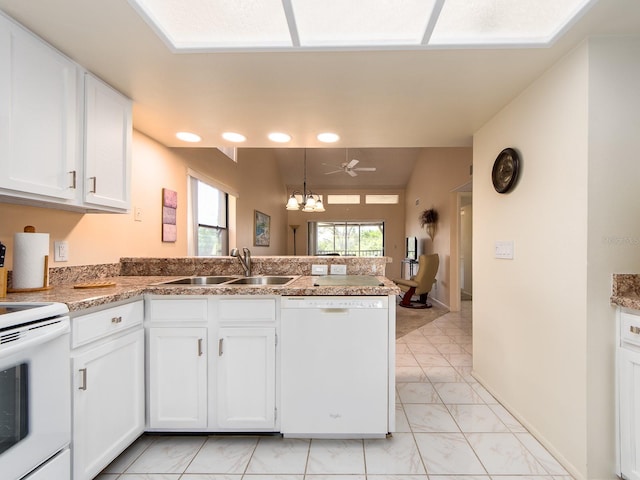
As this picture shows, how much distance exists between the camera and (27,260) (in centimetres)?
152

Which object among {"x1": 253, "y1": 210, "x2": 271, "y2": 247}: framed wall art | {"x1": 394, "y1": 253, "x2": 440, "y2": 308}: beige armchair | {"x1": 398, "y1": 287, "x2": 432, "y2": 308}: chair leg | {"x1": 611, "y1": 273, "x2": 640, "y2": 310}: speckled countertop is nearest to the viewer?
{"x1": 611, "y1": 273, "x2": 640, "y2": 310}: speckled countertop

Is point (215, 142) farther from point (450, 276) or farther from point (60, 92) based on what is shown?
point (450, 276)

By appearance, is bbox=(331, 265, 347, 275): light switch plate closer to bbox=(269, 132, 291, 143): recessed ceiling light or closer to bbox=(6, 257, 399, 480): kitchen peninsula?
bbox=(6, 257, 399, 480): kitchen peninsula

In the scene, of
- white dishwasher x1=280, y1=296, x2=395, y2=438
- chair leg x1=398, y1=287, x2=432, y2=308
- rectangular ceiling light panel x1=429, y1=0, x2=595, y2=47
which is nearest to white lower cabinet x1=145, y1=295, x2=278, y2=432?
white dishwasher x1=280, y1=296, x2=395, y2=438

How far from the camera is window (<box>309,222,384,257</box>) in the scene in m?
9.20

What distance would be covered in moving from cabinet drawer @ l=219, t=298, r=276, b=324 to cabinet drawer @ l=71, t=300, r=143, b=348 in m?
0.45

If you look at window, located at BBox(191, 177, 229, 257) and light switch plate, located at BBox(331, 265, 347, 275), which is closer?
light switch plate, located at BBox(331, 265, 347, 275)

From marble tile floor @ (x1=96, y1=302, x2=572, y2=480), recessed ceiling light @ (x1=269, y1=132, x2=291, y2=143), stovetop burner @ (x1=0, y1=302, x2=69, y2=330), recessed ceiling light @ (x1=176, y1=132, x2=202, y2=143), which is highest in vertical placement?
recessed ceiling light @ (x1=269, y1=132, x2=291, y2=143)

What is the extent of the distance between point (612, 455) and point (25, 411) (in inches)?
97.8

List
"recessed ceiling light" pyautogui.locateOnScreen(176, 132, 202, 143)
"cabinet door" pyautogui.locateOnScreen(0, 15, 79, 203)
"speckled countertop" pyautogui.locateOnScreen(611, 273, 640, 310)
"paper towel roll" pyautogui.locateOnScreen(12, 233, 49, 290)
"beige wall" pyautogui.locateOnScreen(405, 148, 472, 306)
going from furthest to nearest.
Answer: "beige wall" pyautogui.locateOnScreen(405, 148, 472, 306) → "recessed ceiling light" pyautogui.locateOnScreen(176, 132, 202, 143) → "paper towel roll" pyautogui.locateOnScreen(12, 233, 49, 290) → "speckled countertop" pyautogui.locateOnScreen(611, 273, 640, 310) → "cabinet door" pyautogui.locateOnScreen(0, 15, 79, 203)

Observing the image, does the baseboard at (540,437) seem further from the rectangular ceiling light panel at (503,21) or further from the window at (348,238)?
the window at (348,238)

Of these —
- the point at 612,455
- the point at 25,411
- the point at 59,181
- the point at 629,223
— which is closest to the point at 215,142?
the point at 59,181

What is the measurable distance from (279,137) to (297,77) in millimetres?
984

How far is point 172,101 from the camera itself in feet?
6.57
